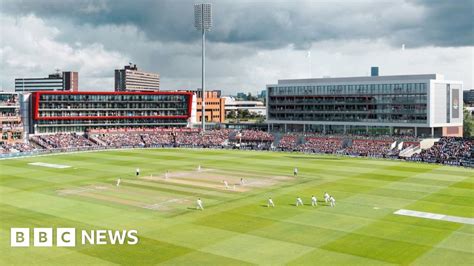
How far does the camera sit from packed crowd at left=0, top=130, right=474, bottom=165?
9038 centimetres

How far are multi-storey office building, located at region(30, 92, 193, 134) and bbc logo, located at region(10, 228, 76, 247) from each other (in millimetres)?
81702

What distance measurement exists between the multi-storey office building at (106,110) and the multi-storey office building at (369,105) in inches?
1049

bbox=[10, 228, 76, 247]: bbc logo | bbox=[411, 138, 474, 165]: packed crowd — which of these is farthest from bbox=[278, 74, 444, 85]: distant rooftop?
bbox=[10, 228, 76, 247]: bbc logo

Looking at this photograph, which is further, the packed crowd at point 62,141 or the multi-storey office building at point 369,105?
the packed crowd at point 62,141

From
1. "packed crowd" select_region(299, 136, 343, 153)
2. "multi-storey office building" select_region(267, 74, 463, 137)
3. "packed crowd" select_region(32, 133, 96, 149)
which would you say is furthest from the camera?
"packed crowd" select_region(32, 133, 96, 149)

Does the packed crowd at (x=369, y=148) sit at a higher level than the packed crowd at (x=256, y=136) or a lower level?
lower

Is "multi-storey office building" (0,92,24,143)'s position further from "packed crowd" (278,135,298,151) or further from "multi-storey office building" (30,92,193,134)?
"packed crowd" (278,135,298,151)

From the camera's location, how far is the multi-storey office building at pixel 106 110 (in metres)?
116

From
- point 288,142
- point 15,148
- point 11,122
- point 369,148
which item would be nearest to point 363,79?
point 369,148

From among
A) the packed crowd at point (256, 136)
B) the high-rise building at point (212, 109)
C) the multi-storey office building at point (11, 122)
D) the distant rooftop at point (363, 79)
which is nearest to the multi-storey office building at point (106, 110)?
the multi-storey office building at point (11, 122)

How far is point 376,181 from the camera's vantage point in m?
63.8

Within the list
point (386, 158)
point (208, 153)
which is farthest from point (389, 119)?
point (208, 153)

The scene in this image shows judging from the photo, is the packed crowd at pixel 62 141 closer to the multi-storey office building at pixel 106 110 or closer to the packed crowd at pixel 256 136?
the multi-storey office building at pixel 106 110

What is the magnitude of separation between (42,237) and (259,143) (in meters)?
86.7
